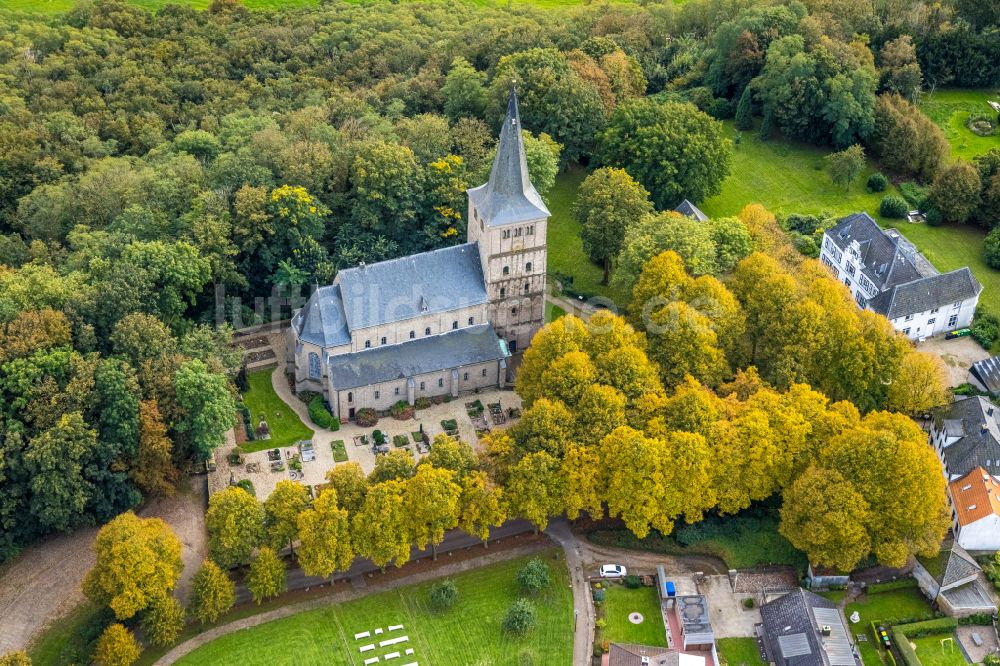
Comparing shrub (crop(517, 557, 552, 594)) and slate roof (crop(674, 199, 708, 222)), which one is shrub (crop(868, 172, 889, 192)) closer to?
slate roof (crop(674, 199, 708, 222))

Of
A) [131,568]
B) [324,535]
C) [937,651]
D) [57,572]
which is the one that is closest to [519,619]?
[324,535]

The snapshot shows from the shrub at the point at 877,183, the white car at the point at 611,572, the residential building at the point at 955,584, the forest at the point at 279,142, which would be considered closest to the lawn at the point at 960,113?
the forest at the point at 279,142

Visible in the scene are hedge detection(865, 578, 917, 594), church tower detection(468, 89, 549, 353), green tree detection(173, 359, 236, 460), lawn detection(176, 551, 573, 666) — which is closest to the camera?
lawn detection(176, 551, 573, 666)

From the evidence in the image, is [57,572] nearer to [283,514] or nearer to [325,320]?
[283,514]

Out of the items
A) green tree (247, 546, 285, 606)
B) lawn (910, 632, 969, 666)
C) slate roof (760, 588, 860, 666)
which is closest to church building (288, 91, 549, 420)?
green tree (247, 546, 285, 606)

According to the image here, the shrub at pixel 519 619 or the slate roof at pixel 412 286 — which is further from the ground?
the slate roof at pixel 412 286

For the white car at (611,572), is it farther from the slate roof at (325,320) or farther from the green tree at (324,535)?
the slate roof at (325,320)
